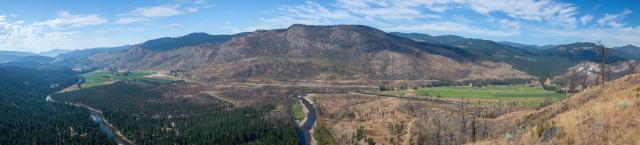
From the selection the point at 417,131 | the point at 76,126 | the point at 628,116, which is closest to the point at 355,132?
the point at 417,131

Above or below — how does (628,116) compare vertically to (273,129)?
above

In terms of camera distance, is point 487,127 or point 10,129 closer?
point 487,127

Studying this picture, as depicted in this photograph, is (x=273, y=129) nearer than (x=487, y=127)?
No

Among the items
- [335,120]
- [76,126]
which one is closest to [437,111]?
[335,120]

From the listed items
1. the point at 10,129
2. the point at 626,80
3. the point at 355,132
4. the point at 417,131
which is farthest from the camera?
the point at 10,129

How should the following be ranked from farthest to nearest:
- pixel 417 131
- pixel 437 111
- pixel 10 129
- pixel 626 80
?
pixel 437 111 → pixel 10 129 → pixel 417 131 → pixel 626 80

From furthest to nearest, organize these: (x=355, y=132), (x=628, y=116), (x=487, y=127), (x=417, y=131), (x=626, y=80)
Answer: (x=355, y=132), (x=417, y=131), (x=487, y=127), (x=626, y=80), (x=628, y=116)

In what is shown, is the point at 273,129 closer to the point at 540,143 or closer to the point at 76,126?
the point at 76,126

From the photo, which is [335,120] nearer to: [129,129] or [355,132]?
[355,132]

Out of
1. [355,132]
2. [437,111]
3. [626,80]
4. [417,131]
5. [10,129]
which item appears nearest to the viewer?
[626,80]
